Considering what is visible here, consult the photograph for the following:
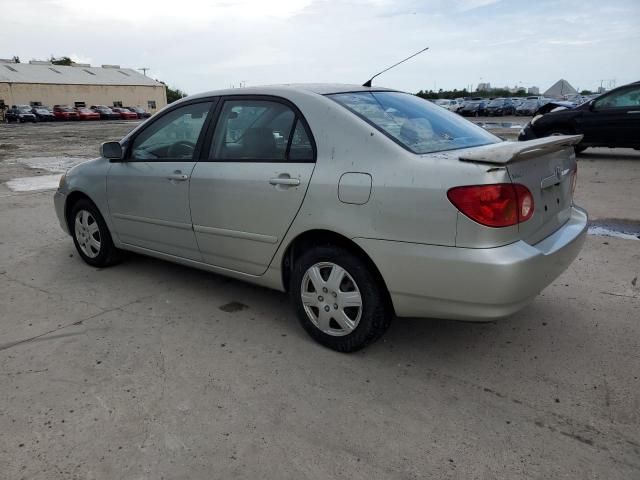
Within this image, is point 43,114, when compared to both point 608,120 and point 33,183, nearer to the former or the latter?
point 33,183

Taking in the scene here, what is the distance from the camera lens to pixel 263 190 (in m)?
3.29

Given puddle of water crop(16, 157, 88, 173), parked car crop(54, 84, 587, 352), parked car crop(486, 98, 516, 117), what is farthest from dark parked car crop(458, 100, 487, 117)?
parked car crop(54, 84, 587, 352)

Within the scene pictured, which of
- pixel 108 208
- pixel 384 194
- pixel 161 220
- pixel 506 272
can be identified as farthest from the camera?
pixel 108 208

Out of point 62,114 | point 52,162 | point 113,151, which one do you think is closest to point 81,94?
point 62,114

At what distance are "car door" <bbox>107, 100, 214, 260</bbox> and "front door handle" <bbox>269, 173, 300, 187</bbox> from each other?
0.82 metres

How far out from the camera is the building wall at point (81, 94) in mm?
54219

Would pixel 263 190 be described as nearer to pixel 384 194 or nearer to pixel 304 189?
pixel 304 189

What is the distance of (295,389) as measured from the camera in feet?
A: 9.26

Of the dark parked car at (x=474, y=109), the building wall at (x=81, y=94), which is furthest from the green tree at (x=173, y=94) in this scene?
the dark parked car at (x=474, y=109)

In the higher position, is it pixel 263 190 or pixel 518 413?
pixel 263 190

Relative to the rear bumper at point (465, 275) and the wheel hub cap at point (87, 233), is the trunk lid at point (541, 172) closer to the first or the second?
the rear bumper at point (465, 275)

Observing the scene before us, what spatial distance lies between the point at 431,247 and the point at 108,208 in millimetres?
3063

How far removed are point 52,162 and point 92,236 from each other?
34.3 ft

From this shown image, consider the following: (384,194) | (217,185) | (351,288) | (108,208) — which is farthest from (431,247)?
(108,208)
